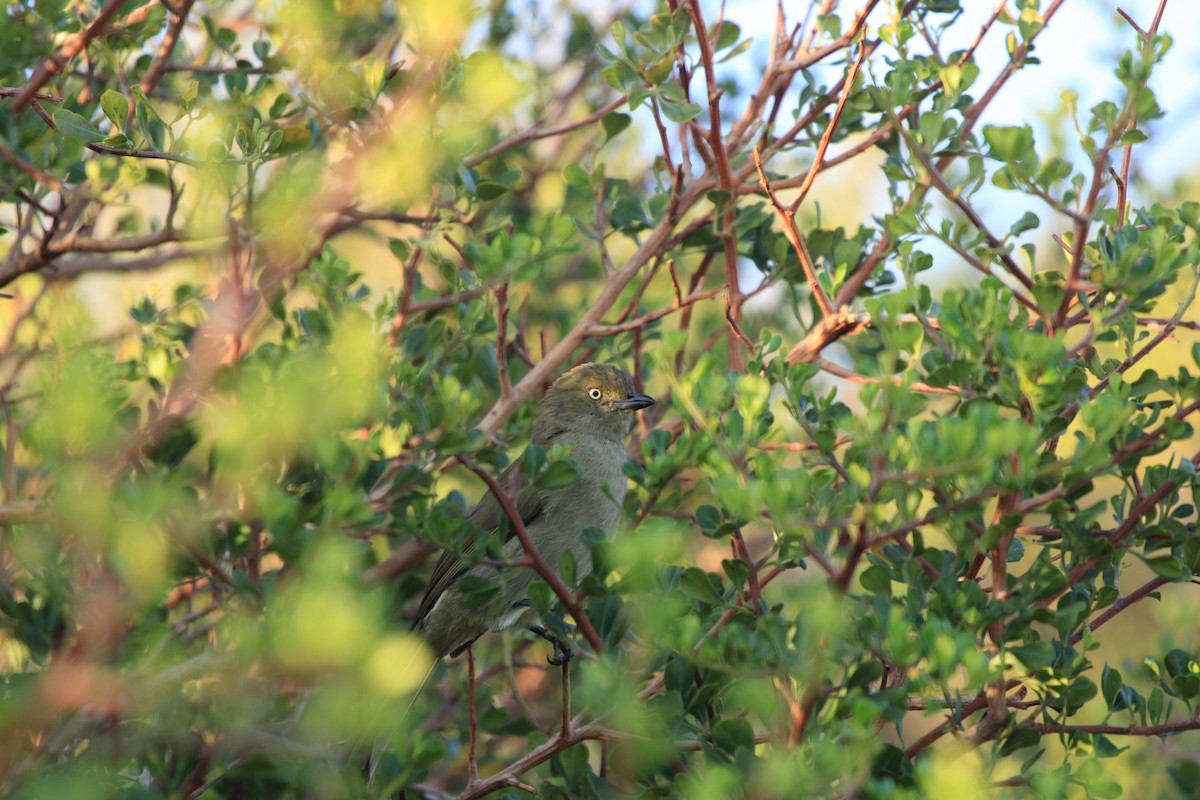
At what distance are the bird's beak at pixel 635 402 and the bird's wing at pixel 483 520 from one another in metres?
0.60

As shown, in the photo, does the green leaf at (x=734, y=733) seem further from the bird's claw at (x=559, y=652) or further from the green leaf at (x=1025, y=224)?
the bird's claw at (x=559, y=652)

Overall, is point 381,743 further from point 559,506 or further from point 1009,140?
point 1009,140

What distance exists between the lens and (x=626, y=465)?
3172 millimetres

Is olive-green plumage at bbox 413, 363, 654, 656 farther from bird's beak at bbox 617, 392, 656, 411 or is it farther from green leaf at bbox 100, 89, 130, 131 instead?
green leaf at bbox 100, 89, 130, 131

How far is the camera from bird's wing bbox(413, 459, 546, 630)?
461 centimetres

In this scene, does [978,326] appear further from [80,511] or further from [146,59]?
[146,59]

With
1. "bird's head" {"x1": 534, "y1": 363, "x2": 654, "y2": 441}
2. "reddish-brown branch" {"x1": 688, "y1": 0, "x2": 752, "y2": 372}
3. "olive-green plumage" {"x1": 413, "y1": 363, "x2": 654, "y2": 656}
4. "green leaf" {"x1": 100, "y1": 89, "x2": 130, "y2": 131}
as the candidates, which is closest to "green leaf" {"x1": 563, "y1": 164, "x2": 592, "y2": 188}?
"reddish-brown branch" {"x1": 688, "y1": 0, "x2": 752, "y2": 372}

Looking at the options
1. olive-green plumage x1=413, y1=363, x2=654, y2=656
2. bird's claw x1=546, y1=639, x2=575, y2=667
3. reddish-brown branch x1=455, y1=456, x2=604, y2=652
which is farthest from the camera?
olive-green plumage x1=413, y1=363, x2=654, y2=656

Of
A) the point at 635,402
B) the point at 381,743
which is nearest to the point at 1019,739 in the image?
the point at 381,743

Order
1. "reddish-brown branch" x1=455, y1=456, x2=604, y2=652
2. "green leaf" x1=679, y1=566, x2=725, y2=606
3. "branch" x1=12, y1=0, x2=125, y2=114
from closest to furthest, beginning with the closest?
"reddish-brown branch" x1=455, y1=456, x2=604, y2=652
"green leaf" x1=679, y1=566, x2=725, y2=606
"branch" x1=12, y1=0, x2=125, y2=114

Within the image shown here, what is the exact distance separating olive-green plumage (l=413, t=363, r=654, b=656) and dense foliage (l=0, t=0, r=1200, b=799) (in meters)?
0.21

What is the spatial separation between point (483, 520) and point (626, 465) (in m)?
2.11

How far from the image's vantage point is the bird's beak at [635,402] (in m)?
5.39

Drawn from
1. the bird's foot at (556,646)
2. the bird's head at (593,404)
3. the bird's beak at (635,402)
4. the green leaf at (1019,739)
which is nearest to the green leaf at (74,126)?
the bird's foot at (556,646)
